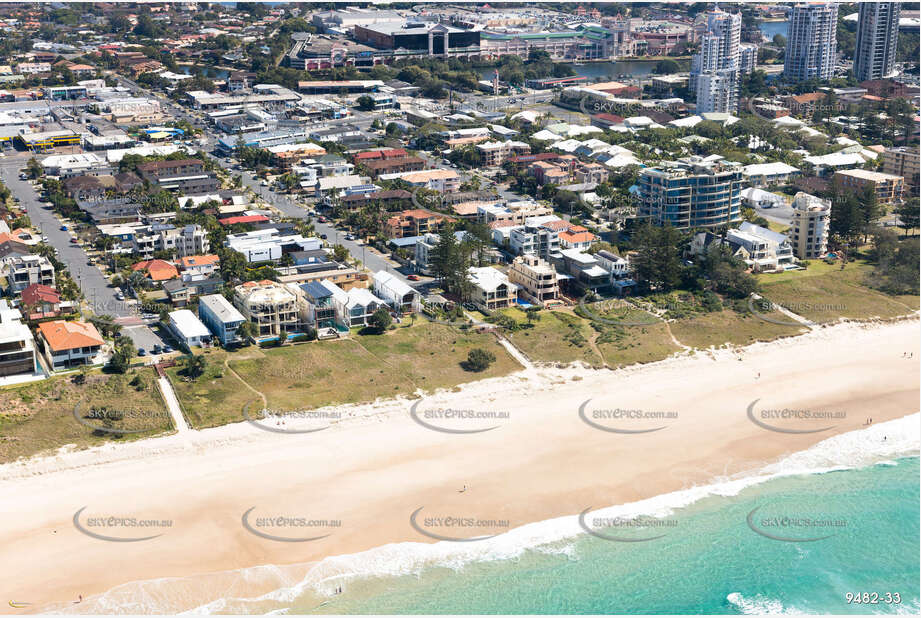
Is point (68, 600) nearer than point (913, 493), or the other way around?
point (68, 600)

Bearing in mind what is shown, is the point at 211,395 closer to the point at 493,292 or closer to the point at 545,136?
the point at 493,292

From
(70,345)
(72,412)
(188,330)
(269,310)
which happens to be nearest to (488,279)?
(269,310)

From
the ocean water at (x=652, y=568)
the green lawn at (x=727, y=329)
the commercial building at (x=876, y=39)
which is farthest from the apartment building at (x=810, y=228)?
the commercial building at (x=876, y=39)

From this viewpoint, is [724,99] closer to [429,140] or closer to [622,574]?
[429,140]

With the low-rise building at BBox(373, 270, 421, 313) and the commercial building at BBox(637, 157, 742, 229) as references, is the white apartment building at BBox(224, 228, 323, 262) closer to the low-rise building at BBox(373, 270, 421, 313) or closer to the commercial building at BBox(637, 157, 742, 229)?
the low-rise building at BBox(373, 270, 421, 313)

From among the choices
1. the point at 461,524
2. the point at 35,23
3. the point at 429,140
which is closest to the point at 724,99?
the point at 429,140

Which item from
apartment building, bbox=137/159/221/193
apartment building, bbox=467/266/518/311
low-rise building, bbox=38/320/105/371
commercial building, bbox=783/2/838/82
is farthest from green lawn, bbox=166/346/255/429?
commercial building, bbox=783/2/838/82
